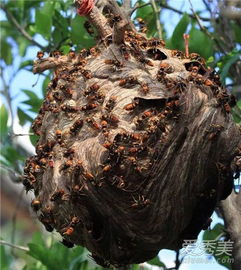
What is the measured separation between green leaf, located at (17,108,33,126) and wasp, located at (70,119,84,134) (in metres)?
1.56

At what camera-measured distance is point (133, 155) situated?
2.98m

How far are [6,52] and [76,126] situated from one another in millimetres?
→ 2614

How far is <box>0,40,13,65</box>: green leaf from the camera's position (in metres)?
5.52

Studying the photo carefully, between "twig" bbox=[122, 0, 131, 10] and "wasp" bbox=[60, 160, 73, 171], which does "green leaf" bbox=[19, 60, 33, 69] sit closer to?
"twig" bbox=[122, 0, 131, 10]

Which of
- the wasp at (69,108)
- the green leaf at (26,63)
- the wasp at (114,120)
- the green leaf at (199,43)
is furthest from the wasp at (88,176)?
the green leaf at (26,63)

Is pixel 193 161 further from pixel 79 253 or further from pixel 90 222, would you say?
pixel 79 253

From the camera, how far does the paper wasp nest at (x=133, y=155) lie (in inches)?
→ 119

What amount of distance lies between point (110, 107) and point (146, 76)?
0.69ft

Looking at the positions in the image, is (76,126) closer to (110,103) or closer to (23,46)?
(110,103)

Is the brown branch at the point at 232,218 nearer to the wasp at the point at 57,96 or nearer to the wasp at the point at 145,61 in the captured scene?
the wasp at the point at 145,61

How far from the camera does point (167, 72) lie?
10.5 ft

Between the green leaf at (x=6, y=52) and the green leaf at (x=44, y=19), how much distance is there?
824 mm

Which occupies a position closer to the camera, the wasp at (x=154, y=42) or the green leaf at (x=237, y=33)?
the wasp at (x=154, y=42)

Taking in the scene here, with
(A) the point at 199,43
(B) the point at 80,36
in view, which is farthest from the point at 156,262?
(B) the point at 80,36
